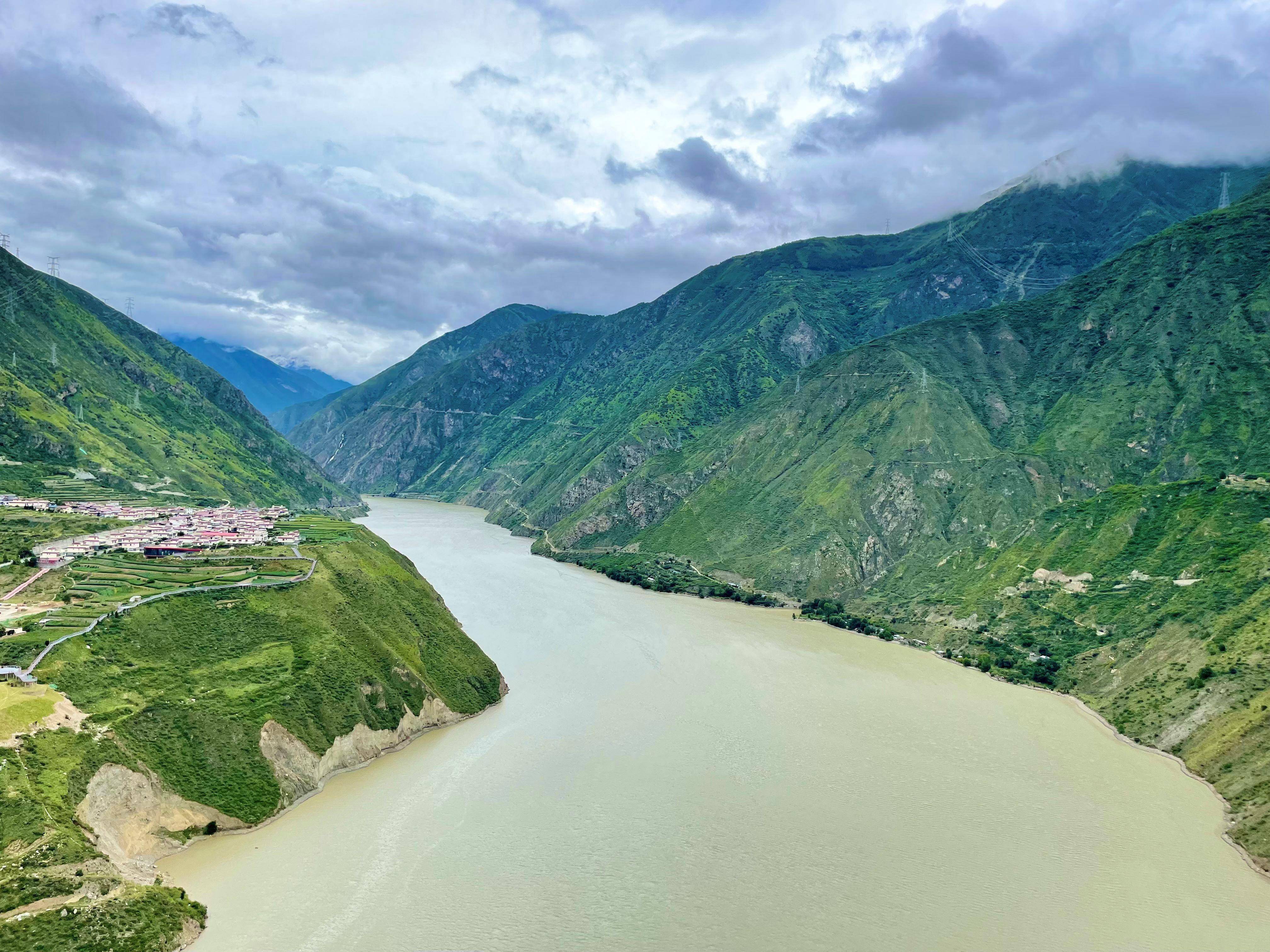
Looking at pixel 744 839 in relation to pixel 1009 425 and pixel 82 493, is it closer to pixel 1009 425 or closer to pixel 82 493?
pixel 82 493

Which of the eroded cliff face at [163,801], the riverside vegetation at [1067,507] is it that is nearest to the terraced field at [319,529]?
the eroded cliff face at [163,801]

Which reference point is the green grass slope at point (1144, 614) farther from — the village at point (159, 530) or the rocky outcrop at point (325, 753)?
the village at point (159, 530)

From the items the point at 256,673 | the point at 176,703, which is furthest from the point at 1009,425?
the point at 176,703

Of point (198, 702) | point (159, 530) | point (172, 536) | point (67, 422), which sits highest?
point (67, 422)

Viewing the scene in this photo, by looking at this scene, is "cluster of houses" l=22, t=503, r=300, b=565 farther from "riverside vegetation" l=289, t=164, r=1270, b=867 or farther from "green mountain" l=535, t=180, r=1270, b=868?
"riverside vegetation" l=289, t=164, r=1270, b=867

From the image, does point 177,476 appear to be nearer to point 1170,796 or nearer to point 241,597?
point 241,597

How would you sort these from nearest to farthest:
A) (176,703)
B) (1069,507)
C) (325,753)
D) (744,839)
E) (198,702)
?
(744,839)
(176,703)
(198,702)
(325,753)
(1069,507)

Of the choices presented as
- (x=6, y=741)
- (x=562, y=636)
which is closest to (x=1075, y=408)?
(x=562, y=636)

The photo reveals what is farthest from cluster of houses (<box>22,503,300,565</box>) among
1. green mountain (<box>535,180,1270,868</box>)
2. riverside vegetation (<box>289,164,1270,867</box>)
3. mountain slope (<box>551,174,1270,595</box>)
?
mountain slope (<box>551,174,1270,595</box>)
